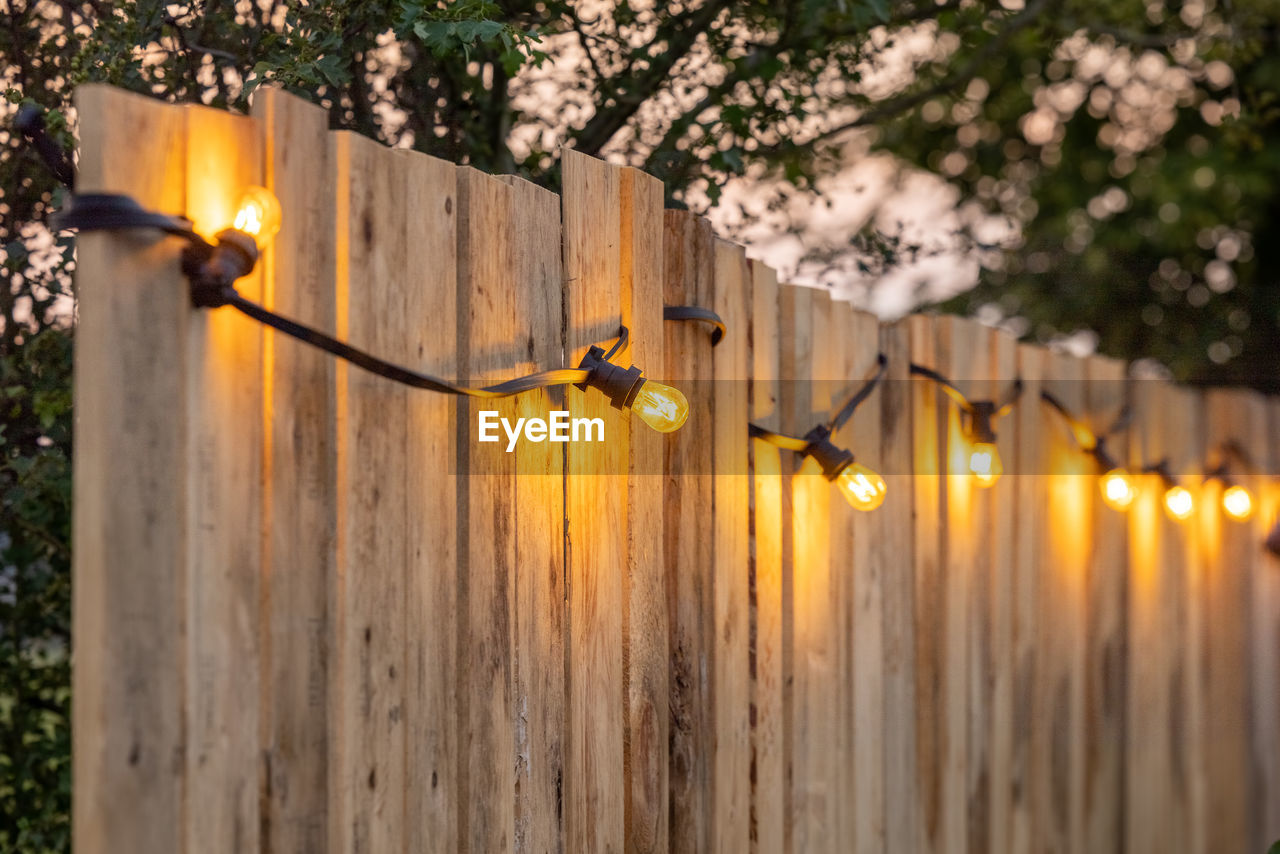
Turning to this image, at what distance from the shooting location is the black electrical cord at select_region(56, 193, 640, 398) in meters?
1.13

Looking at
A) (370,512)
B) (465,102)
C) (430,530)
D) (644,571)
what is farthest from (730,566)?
(465,102)

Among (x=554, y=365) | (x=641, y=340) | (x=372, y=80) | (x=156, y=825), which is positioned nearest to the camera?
(x=156, y=825)

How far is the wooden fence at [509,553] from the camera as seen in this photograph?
116cm

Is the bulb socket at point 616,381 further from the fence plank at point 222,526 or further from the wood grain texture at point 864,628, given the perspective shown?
the wood grain texture at point 864,628

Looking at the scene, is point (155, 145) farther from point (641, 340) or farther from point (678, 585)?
point (678, 585)

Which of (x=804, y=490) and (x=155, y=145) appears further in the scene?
(x=804, y=490)

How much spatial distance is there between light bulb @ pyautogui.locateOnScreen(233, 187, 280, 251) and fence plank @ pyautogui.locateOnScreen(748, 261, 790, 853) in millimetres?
1111

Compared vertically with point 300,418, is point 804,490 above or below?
below

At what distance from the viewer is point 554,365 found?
5.49 ft

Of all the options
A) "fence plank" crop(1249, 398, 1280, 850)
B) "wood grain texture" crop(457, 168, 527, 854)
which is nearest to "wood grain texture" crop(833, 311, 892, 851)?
"wood grain texture" crop(457, 168, 527, 854)

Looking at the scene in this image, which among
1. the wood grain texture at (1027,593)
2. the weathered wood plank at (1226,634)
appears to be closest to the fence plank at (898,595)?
the wood grain texture at (1027,593)

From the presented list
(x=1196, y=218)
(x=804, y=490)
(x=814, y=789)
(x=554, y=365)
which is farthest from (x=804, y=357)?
(x=1196, y=218)

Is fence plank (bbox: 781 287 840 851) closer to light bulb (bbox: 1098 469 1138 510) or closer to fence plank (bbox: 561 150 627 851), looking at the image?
fence plank (bbox: 561 150 627 851)

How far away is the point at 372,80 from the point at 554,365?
4.06ft
